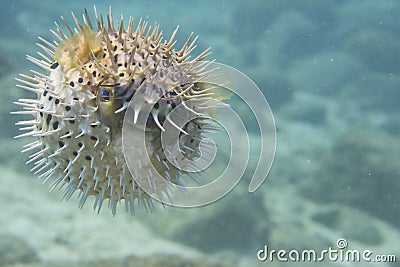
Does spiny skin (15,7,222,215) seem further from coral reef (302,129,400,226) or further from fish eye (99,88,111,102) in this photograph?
coral reef (302,129,400,226)

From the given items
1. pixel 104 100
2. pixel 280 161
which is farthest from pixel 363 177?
pixel 104 100

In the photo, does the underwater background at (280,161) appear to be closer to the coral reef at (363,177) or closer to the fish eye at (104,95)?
the coral reef at (363,177)

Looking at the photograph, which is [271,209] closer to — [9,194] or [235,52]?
[9,194]

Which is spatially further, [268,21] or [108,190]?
[268,21]

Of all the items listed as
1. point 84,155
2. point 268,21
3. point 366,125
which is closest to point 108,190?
point 84,155

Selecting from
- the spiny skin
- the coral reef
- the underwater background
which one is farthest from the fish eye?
the coral reef

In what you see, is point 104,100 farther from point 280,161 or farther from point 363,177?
point 363,177
